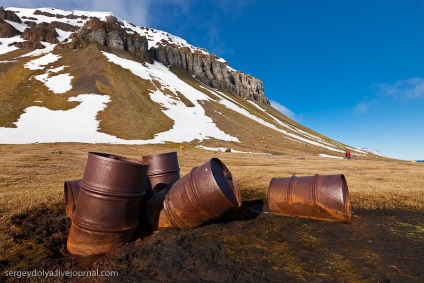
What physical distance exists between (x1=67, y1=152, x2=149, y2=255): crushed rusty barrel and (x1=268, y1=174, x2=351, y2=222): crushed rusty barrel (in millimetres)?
5046

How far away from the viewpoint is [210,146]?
186 ft

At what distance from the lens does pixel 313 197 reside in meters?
8.75

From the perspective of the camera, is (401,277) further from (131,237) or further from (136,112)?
(136,112)

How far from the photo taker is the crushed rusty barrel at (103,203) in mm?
6559

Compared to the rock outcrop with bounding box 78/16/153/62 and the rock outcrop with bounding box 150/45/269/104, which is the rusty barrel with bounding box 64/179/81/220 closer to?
the rock outcrop with bounding box 78/16/153/62

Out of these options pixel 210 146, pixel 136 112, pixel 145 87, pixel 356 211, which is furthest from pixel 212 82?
pixel 356 211

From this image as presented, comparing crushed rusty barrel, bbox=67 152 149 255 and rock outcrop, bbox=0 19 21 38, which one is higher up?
rock outcrop, bbox=0 19 21 38

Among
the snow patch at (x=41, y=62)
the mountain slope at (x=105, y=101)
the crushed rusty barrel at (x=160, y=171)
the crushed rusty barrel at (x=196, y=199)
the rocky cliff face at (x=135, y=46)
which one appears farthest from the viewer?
the rocky cliff face at (x=135, y=46)

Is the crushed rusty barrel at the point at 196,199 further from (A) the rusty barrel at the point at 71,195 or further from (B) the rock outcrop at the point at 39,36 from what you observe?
(B) the rock outcrop at the point at 39,36

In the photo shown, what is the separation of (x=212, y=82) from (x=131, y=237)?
137583mm

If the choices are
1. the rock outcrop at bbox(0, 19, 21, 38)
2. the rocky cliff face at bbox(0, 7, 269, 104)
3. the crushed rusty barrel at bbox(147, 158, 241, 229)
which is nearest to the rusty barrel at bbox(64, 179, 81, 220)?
the crushed rusty barrel at bbox(147, 158, 241, 229)

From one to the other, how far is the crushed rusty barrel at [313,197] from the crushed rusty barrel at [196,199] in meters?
2.39

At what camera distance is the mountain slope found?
55062mm

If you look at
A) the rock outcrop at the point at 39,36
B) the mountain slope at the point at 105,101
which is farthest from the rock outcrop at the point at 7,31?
the rock outcrop at the point at 39,36
